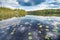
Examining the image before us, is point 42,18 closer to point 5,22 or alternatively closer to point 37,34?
point 37,34

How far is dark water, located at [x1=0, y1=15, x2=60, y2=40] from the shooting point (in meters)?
1.73

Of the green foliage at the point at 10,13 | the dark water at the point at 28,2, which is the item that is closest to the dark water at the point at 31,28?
the green foliage at the point at 10,13

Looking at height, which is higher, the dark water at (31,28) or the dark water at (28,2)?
the dark water at (28,2)

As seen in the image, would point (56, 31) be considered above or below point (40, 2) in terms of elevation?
below

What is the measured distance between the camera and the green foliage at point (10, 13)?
1.88 metres

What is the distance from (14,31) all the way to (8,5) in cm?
45

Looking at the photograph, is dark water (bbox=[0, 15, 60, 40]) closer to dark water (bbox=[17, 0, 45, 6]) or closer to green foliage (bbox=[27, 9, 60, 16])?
green foliage (bbox=[27, 9, 60, 16])

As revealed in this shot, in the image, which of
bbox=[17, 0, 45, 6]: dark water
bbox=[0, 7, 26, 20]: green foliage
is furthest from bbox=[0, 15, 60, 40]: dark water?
bbox=[17, 0, 45, 6]: dark water

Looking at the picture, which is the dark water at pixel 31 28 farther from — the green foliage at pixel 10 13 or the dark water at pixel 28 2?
the dark water at pixel 28 2

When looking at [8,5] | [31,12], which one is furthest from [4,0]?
[31,12]

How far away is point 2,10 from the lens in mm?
1916

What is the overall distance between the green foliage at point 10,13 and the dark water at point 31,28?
64 millimetres

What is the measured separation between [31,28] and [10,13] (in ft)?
1.38

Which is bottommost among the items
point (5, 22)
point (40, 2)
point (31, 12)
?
point (5, 22)
